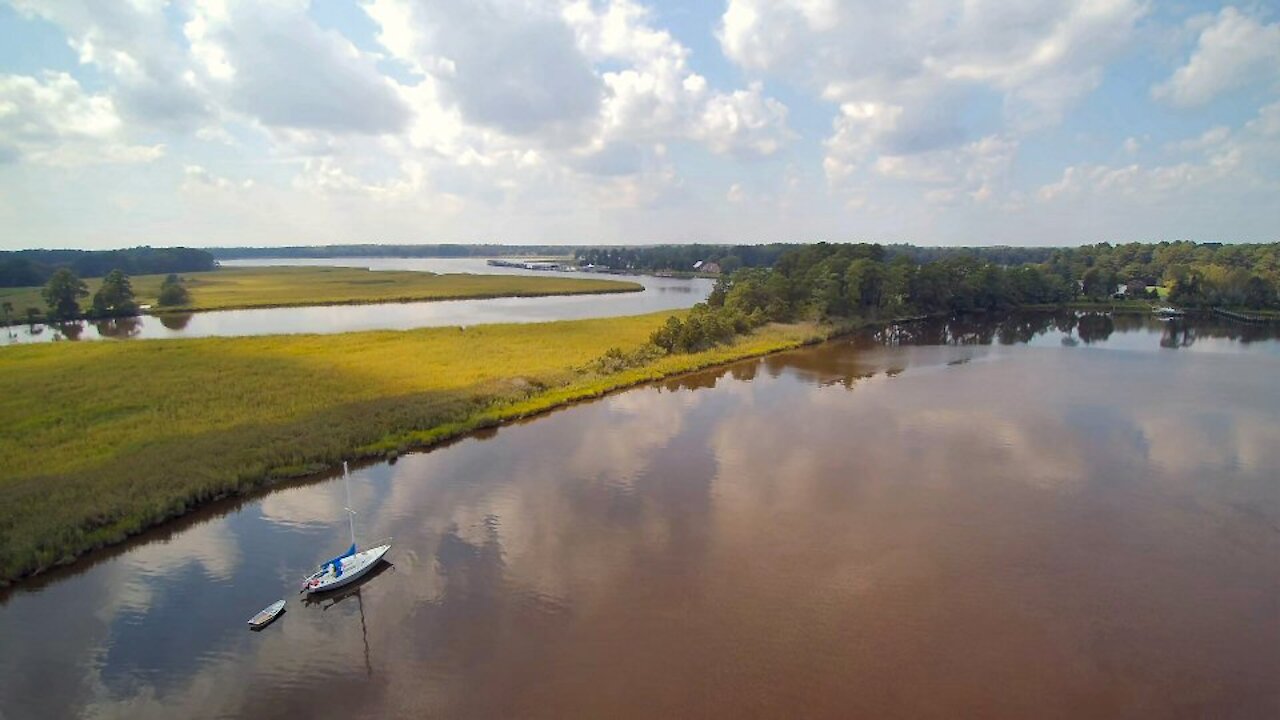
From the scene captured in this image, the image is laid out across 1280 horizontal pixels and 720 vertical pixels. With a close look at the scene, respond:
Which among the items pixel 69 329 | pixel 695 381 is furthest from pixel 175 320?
pixel 695 381

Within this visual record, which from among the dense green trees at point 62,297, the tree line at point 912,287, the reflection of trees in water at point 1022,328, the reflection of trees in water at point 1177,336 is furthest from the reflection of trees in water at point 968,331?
the dense green trees at point 62,297

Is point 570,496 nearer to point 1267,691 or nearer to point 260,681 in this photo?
point 260,681

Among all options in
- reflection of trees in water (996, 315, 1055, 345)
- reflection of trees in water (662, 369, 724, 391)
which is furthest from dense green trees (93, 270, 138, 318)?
reflection of trees in water (996, 315, 1055, 345)

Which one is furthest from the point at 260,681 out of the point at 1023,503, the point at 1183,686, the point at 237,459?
the point at 1023,503

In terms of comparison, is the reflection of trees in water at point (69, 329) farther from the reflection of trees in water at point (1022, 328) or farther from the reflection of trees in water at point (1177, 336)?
the reflection of trees in water at point (1177, 336)

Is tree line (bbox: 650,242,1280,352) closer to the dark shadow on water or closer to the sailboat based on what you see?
the sailboat

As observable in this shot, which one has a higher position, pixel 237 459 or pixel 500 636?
pixel 237 459

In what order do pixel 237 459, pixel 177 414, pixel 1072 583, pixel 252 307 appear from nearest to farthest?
pixel 1072 583 < pixel 237 459 < pixel 177 414 < pixel 252 307
